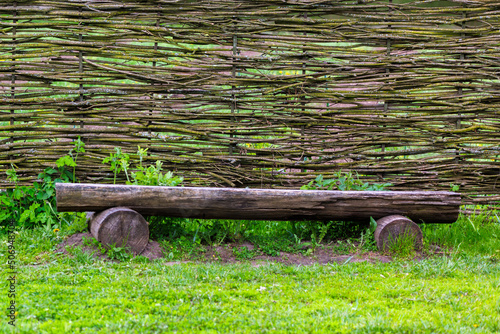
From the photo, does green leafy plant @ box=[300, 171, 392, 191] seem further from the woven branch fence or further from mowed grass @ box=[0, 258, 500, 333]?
mowed grass @ box=[0, 258, 500, 333]

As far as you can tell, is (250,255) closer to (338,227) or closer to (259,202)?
(259,202)

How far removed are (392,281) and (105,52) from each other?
3836mm

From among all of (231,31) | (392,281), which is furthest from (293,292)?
Result: (231,31)

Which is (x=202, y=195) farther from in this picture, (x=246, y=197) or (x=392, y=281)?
(x=392, y=281)

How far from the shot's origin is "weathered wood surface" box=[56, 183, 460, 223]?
146 inches

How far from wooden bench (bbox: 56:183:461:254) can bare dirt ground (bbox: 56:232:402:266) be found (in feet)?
0.44

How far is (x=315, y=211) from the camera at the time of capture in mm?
3973

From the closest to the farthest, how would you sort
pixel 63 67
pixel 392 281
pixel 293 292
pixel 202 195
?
pixel 293 292
pixel 392 281
pixel 202 195
pixel 63 67

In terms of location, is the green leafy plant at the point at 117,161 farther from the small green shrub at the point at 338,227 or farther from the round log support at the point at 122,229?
the small green shrub at the point at 338,227

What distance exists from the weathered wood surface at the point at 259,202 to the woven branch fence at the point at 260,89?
81cm

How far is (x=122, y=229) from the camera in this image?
3.65 metres

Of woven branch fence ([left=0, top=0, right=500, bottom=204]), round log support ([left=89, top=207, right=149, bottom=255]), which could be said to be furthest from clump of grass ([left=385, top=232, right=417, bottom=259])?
round log support ([left=89, top=207, right=149, bottom=255])

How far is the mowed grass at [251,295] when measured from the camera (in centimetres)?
230

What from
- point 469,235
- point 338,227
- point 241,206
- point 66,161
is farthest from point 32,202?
point 469,235
